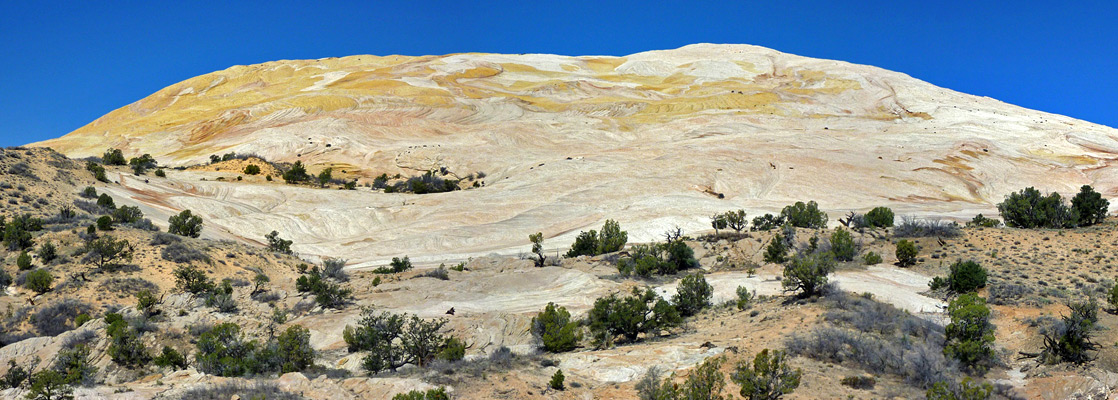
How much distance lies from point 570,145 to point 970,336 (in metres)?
46.6

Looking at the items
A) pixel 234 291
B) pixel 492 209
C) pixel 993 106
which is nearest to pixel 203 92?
pixel 492 209

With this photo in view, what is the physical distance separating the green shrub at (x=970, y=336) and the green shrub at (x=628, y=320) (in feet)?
18.4

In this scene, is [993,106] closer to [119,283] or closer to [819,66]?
[819,66]

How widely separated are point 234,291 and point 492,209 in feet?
69.7

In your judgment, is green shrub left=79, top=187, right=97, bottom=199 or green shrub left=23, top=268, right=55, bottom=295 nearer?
green shrub left=23, top=268, right=55, bottom=295

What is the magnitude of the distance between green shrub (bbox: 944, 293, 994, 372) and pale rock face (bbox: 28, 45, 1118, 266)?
70.7 ft

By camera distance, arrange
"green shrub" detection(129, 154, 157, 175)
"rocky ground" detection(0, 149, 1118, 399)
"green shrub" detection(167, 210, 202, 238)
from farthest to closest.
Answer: "green shrub" detection(129, 154, 157, 175) < "green shrub" detection(167, 210, 202, 238) < "rocky ground" detection(0, 149, 1118, 399)

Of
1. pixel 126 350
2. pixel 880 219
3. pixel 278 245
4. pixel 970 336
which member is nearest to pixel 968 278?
pixel 970 336

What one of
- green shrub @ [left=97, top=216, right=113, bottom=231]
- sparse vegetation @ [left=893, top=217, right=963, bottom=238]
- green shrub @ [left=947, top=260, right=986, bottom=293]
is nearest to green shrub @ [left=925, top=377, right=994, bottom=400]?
green shrub @ [left=947, top=260, right=986, bottom=293]

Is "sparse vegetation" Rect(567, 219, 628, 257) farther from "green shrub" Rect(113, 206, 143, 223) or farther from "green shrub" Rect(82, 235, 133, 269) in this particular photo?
"green shrub" Rect(113, 206, 143, 223)

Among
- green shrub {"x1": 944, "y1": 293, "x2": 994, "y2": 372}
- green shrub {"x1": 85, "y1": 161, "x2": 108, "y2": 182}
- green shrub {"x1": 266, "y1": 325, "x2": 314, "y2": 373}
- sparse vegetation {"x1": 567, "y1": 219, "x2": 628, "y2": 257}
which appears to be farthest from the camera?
green shrub {"x1": 85, "y1": 161, "x2": 108, "y2": 182}

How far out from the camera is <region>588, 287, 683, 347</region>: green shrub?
1570 cm

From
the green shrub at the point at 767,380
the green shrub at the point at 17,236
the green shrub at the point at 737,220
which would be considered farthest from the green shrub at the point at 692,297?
the green shrub at the point at 17,236

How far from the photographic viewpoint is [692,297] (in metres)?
18.1
